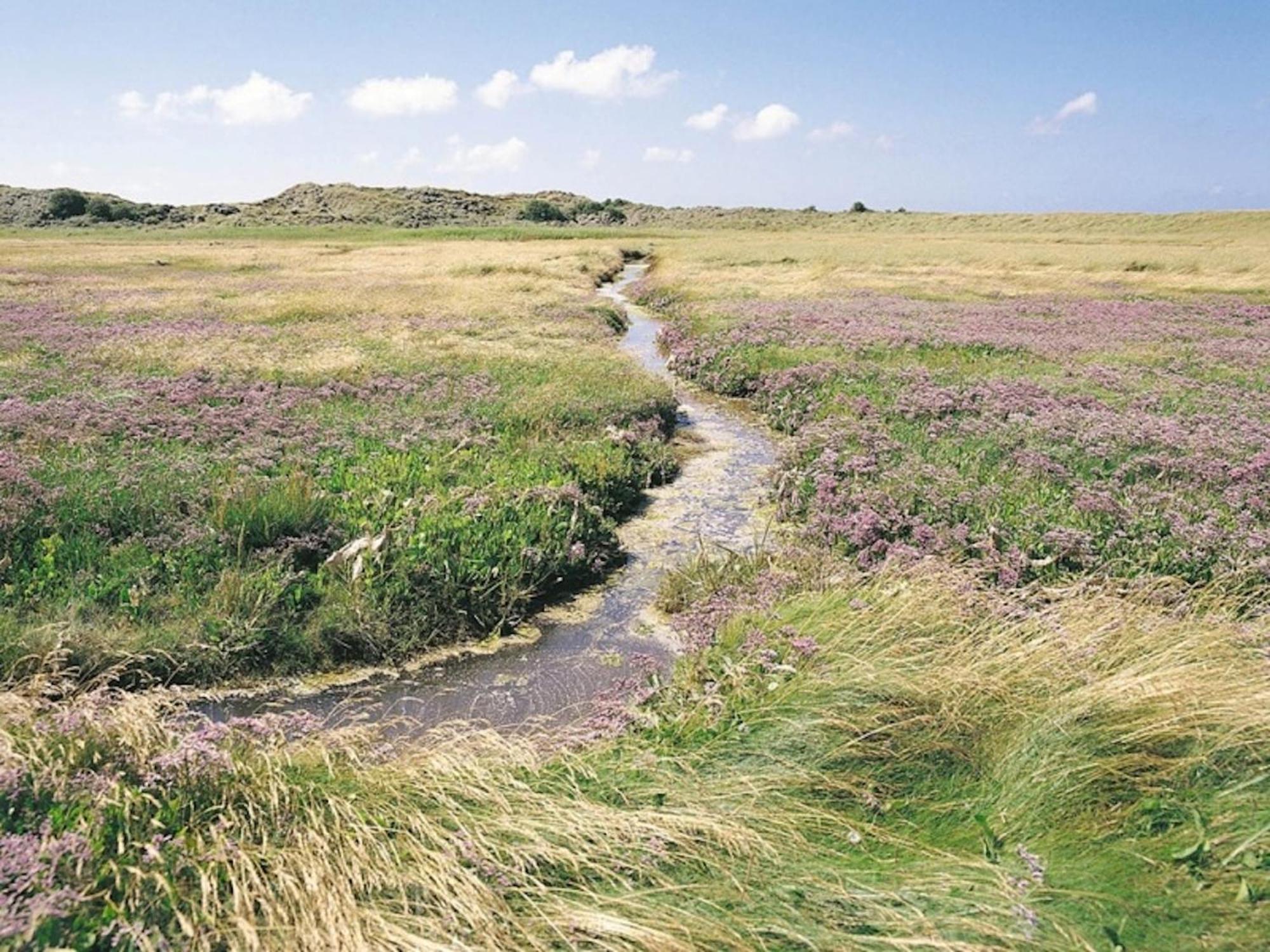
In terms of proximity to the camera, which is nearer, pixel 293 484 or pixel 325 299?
pixel 293 484

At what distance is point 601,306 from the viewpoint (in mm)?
33875

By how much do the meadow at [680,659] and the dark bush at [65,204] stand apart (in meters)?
122

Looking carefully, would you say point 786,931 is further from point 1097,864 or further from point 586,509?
point 586,509

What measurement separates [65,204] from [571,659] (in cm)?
14366

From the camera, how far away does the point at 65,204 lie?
120 metres

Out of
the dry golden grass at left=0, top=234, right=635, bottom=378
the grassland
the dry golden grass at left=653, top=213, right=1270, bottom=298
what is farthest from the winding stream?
the dry golden grass at left=653, top=213, right=1270, bottom=298

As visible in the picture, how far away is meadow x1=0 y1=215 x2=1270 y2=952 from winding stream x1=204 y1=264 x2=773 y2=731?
0.45 m

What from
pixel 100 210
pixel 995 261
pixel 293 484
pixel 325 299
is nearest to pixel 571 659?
pixel 293 484

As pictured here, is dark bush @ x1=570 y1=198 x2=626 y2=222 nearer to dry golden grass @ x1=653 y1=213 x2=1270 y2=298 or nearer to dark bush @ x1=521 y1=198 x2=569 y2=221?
dark bush @ x1=521 y1=198 x2=569 y2=221

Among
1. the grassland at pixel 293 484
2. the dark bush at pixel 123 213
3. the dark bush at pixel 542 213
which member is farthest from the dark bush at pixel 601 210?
the grassland at pixel 293 484

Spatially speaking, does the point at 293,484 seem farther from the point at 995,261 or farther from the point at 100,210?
the point at 100,210

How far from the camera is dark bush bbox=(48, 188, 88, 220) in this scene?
118 meters

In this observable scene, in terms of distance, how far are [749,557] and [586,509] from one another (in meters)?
2.46

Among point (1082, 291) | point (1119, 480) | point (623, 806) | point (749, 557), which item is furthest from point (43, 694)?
point (1082, 291)
